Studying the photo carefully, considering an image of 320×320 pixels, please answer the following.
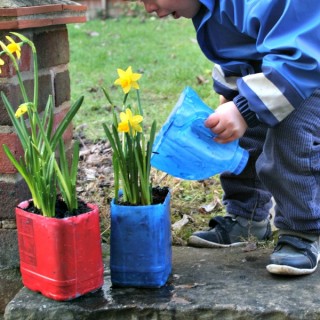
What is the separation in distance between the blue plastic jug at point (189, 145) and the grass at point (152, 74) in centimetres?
44

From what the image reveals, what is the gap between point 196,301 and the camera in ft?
6.29

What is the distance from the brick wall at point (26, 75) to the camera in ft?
7.00

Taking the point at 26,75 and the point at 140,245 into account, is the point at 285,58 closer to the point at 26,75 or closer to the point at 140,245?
the point at 140,245

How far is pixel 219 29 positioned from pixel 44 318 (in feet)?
3.44

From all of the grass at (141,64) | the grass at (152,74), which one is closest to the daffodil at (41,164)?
the grass at (152,74)

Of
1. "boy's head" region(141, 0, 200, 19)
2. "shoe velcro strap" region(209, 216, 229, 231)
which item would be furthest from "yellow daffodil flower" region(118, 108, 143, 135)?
"shoe velcro strap" region(209, 216, 229, 231)

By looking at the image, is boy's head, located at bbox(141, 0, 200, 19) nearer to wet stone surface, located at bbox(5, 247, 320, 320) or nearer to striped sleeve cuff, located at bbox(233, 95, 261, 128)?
striped sleeve cuff, located at bbox(233, 95, 261, 128)

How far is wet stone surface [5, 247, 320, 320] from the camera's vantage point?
73.9 inches

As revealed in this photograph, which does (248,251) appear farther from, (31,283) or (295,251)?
(31,283)

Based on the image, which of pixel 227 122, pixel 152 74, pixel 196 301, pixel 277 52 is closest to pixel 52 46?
pixel 227 122

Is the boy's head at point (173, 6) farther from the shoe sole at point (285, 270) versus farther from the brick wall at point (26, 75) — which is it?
the shoe sole at point (285, 270)

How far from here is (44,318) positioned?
189 centimetres

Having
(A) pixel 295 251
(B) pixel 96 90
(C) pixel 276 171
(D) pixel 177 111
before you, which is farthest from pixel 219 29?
(B) pixel 96 90

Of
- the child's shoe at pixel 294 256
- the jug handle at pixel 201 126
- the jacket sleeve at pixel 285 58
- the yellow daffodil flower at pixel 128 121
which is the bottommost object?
the child's shoe at pixel 294 256
